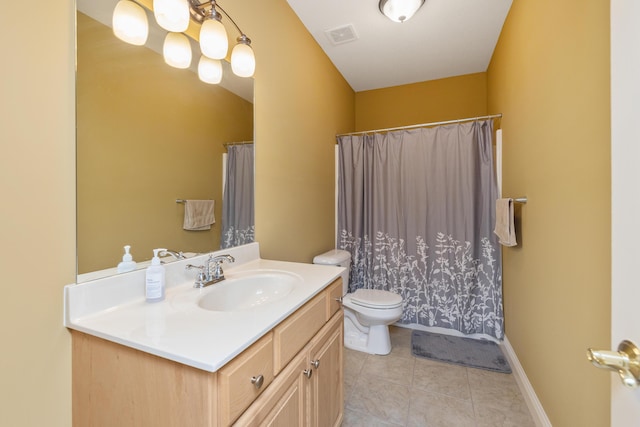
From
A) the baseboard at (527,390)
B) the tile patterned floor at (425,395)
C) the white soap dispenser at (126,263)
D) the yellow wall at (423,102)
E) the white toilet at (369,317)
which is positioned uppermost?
the yellow wall at (423,102)

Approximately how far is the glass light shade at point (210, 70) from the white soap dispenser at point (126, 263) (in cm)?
84

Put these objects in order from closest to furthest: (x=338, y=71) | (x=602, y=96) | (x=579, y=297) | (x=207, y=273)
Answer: (x=602, y=96)
(x=579, y=297)
(x=207, y=273)
(x=338, y=71)

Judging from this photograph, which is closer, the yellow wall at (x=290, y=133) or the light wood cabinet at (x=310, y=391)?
the light wood cabinet at (x=310, y=391)

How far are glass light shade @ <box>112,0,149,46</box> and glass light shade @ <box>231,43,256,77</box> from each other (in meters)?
0.39

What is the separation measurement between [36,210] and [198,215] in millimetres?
537

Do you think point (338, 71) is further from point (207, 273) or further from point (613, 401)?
point (613, 401)

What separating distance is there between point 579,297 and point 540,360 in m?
0.63

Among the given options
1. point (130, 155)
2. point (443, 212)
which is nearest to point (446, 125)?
point (443, 212)

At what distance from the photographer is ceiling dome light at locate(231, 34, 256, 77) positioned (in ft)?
4.22

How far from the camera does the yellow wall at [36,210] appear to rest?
2.15ft

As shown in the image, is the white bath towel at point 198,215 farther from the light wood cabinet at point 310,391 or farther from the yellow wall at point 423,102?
the yellow wall at point 423,102

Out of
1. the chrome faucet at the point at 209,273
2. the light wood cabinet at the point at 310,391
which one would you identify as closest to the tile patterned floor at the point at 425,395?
the light wood cabinet at the point at 310,391

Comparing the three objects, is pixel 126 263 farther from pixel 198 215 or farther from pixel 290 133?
pixel 290 133

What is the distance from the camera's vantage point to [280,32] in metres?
1.77
